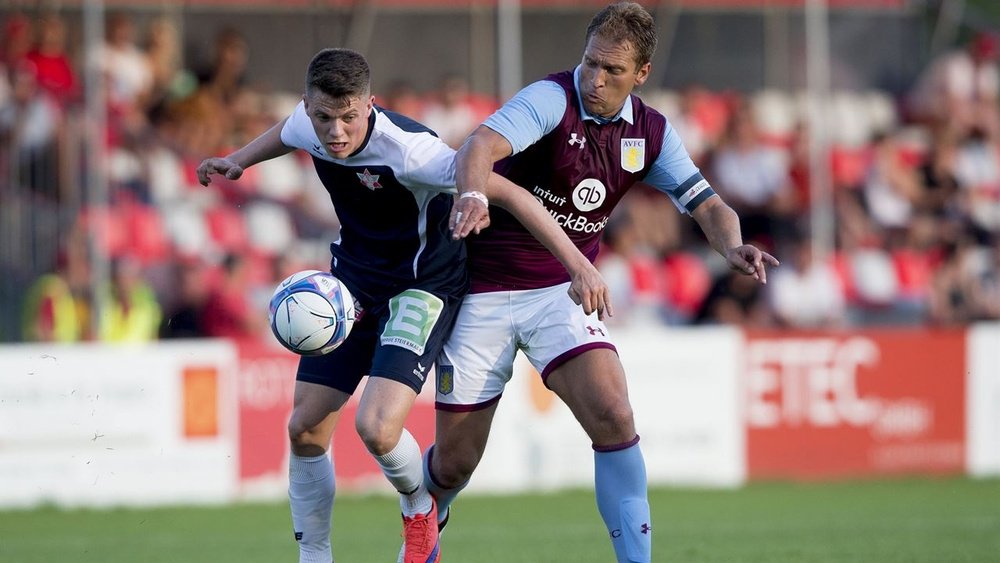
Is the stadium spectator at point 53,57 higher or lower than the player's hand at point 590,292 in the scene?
higher

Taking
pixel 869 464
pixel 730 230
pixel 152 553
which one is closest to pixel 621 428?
pixel 730 230

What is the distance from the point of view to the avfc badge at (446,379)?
7.10 metres

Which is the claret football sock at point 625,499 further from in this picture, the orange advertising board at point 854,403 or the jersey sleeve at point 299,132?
the orange advertising board at point 854,403

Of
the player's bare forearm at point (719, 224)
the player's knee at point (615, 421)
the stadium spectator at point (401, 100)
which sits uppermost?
the stadium spectator at point (401, 100)

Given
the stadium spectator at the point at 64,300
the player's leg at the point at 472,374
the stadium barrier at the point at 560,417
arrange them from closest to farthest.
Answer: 1. the player's leg at the point at 472,374
2. the stadium barrier at the point at 560,417
3. the stadium spectator at the point at 64,300

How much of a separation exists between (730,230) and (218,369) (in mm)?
7023

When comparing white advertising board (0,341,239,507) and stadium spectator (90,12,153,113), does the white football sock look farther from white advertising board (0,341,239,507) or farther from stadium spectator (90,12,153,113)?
stadium spectator (90,12,153,113)

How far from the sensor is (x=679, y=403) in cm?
1398

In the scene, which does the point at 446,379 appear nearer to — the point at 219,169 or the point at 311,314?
the point at 311,314

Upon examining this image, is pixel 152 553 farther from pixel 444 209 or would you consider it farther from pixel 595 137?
pixel 595 137

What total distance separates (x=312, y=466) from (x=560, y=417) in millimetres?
6841

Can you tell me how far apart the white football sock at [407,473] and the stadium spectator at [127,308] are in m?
6.37

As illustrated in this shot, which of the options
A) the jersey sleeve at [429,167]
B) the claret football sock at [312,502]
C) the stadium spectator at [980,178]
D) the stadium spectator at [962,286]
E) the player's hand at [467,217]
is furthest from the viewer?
the stadium spectator at [980,178]

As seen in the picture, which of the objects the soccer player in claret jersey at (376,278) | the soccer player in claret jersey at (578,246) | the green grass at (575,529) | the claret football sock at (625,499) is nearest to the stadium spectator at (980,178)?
the green grass at (575,529)
